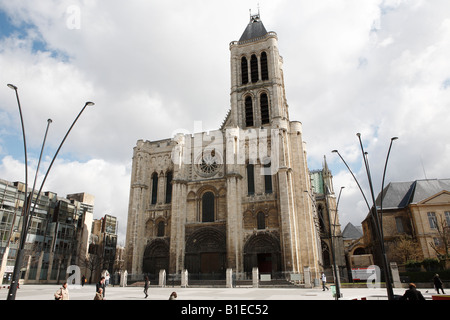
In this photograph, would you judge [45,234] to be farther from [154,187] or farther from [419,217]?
[419,217]

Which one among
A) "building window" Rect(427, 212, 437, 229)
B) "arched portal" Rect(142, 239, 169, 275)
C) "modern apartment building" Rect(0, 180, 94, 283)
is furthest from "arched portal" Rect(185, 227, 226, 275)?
"building window" Rect(427, 212, 437, 229)

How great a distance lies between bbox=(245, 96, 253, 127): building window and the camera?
36.6m

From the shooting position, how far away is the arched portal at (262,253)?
28.9m

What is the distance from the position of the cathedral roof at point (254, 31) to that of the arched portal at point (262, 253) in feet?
87.5

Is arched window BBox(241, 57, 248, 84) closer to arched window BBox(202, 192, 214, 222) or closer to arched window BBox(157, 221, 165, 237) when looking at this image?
arched window BBox(202, 192, 214, 222)

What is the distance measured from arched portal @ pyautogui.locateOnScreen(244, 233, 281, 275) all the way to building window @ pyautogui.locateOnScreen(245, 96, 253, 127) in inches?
533

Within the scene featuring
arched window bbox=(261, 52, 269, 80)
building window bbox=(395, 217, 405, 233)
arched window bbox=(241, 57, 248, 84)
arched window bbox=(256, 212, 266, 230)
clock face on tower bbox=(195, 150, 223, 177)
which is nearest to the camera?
arched window bbox=(256, 212, 266, 230)

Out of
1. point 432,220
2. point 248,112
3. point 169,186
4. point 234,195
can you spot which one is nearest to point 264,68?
point 248,112

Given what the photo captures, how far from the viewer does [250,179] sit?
32.4 m

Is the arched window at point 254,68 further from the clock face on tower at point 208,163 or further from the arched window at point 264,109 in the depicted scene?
the clock face on tower at point 208,163

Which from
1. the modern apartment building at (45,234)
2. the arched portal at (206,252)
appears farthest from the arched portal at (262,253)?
the modern apartment building at (45,234)
